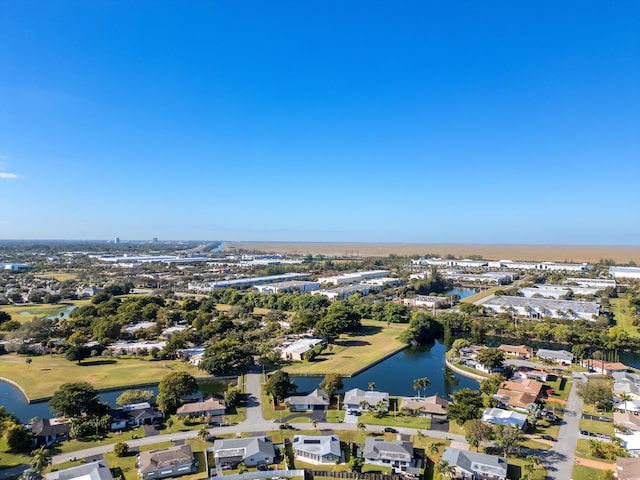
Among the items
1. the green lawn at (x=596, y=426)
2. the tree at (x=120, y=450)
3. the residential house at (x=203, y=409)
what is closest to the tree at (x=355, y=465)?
the residential house at (x=203, y=409)

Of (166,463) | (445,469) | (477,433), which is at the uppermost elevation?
(477,433)

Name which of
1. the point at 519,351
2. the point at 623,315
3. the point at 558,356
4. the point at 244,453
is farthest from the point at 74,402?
the point at 623,315

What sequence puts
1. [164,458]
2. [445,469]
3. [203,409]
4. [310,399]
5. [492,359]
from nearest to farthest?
[445,469]
[164,458]
[203,409]
[310,399]
[492,359]

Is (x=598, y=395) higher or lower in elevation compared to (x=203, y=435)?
higher

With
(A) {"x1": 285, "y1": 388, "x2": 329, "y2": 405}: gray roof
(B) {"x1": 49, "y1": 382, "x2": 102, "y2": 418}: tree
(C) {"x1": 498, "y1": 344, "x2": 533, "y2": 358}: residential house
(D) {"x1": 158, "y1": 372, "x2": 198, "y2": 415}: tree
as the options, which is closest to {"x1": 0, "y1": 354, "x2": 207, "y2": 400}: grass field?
(D) {"x1": 158, "y1": 372, "x2": 198, "y2": 415}: tree

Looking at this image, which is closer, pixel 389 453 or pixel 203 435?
pixel 389 453

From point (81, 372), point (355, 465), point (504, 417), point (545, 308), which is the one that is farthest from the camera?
point (545, 308)

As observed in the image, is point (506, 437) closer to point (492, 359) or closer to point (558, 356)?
point (492, 359)
